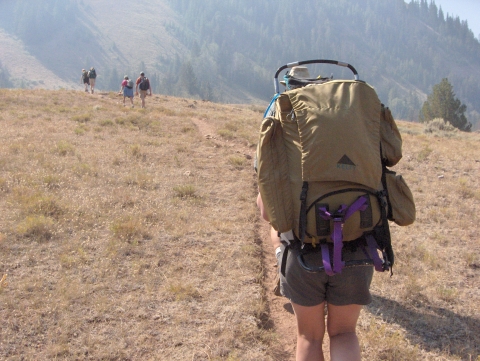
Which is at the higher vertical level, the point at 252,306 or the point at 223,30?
the point at 223,30

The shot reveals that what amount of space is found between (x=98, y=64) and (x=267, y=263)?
6202 inches

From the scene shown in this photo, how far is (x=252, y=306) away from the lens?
372 centimetres

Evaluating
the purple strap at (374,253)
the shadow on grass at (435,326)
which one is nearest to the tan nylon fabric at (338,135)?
the purple strap at (374,253)

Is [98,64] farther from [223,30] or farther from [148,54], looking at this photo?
[223,30]

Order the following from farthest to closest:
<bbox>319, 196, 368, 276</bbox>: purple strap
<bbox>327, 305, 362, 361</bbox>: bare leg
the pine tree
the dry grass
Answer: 1. the pine tree
2. the dry grass
3. <bbox>327, 305, 362, 361</bbox>: bare leg
4. <bbox>319, 196, 368, 276</bbox>: purple strap

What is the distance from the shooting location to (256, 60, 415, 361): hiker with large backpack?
1854mm

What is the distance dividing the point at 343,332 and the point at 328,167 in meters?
0.96

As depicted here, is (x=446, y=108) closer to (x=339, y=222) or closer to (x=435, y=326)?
(x=435, y=326)

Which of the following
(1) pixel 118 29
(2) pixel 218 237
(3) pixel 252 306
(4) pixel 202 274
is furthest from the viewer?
(1) pixel 118 29

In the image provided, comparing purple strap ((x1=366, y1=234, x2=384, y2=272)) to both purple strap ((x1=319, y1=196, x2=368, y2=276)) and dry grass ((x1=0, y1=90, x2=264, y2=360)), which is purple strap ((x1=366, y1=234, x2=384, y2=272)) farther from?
dry grass ((x1=0, y1=90, x2=264, y2=360))

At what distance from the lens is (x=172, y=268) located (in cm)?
434

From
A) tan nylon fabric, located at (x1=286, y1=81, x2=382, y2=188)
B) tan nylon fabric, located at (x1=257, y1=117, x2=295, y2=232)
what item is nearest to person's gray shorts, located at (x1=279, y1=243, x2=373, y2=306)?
tan nylon fabric, located at (x1=257, y1=117, x2=295, y2=232)

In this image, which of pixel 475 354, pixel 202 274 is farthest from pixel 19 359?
pixel 475 354

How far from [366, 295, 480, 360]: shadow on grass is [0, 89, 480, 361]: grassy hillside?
13mm
